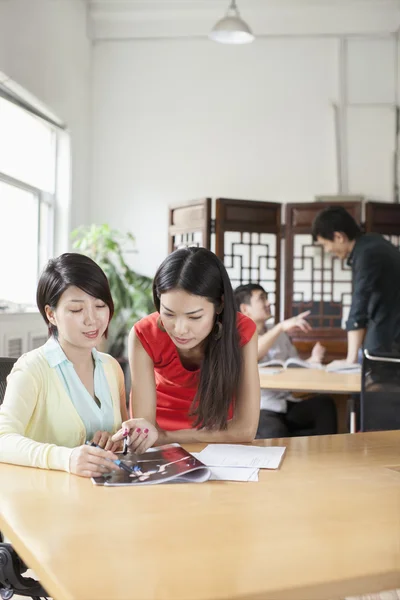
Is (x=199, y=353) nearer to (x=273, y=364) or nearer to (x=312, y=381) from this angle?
(x=312, y=381)

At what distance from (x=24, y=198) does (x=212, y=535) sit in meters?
4.47

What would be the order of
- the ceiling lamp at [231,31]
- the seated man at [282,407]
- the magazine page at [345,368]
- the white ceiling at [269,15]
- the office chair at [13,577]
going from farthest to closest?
the white ceiling at [269,15]
the ceiling lamp at [231,31]
the magazine page at [345,368]
the seated man at [282,407]
the office chair at [13,577]

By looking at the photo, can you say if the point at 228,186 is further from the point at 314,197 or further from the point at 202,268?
the point at 202,268

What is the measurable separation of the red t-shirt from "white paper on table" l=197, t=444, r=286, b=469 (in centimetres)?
21

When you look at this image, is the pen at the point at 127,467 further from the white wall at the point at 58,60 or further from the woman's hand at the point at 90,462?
the white wall at the point at 58,60

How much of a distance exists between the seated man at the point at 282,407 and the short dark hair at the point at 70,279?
5.55 ft

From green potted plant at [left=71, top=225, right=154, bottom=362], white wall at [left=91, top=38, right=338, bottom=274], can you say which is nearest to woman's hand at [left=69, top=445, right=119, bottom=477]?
green potted plant at [left=71, top=225, right=154, bottom=362]

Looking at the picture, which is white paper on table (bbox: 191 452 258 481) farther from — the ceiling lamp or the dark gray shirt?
the ceiling lamp

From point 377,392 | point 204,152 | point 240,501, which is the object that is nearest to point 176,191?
point 204,152

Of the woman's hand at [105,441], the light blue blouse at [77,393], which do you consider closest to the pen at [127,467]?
the woman's hand at [105,441]

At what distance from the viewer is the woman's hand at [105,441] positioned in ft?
5.11

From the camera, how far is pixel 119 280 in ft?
18.5

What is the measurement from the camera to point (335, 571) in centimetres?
92

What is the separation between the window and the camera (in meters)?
4.82
